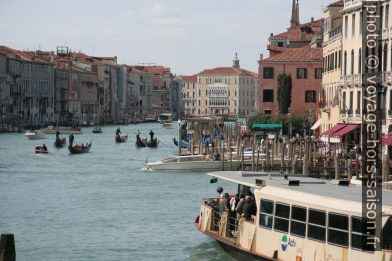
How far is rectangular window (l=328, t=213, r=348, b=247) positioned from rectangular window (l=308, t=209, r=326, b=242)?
Answer: 11 cm

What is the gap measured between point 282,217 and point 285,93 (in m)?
31.7

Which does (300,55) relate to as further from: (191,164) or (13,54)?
(13,54)

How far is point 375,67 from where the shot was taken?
2534cm

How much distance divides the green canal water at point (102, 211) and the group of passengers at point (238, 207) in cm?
81

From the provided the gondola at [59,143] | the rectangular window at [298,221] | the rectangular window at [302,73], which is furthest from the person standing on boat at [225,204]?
the gondola at [59,143]

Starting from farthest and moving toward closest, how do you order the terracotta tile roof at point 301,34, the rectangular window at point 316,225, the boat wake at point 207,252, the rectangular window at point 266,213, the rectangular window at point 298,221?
the terracotta tile roof at point 301,34 → the boat wake at point 207,252 → the rectangular window at point 266,213 → the rectangular window at point 298,221 → the rectangular window at point 316,225

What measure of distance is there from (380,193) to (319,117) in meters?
25.4

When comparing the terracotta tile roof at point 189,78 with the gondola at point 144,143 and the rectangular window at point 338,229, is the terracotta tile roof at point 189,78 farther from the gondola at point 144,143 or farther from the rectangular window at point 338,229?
the rectangular window at point 338,229

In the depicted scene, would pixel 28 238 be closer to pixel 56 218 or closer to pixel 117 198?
pixel 56 218

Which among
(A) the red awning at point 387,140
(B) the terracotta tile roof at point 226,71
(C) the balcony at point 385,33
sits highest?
(B) the terracotta tile roof at point 226,71

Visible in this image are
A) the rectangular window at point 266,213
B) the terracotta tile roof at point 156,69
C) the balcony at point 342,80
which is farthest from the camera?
the terracotta tile roof at point 156,69

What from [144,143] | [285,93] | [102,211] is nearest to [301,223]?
[102,211]

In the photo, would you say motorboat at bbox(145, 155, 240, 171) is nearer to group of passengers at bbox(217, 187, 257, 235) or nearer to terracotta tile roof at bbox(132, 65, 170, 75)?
group of passengers at bbox(217, 187, 257, 235)

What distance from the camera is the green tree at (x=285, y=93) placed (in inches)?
1699
